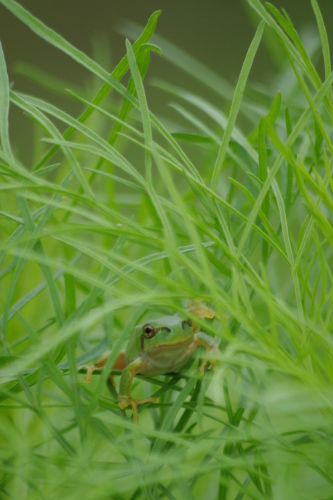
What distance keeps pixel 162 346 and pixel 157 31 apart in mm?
1769

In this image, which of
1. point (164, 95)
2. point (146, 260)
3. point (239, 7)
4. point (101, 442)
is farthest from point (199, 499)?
point (239, 7)

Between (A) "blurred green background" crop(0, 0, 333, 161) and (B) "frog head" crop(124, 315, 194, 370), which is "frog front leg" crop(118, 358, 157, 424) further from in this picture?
(A) "blurred green background" crop(0, 0, 333, 161)

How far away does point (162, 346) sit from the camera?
0.42m

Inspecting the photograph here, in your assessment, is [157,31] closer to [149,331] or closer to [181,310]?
[149,331]

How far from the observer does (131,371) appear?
416 mm

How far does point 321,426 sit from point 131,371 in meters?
0.15

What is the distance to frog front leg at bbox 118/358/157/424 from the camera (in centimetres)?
35

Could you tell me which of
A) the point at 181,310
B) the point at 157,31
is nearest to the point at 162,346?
the point at 181,310

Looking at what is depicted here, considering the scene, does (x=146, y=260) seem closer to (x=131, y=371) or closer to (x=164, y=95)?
(x=131, y=371)

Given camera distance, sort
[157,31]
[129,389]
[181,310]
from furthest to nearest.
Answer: [157,31]
[129,389]
[181,310]

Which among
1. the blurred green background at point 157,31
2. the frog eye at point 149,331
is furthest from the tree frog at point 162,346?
the blurred green background at point 157,31

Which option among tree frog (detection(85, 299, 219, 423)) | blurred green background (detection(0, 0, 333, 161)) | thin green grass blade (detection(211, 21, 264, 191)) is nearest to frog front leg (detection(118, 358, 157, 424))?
tree frog (detection(85, 299, 219, 423))

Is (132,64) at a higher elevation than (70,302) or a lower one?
higher

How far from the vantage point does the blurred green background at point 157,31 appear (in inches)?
73.8
